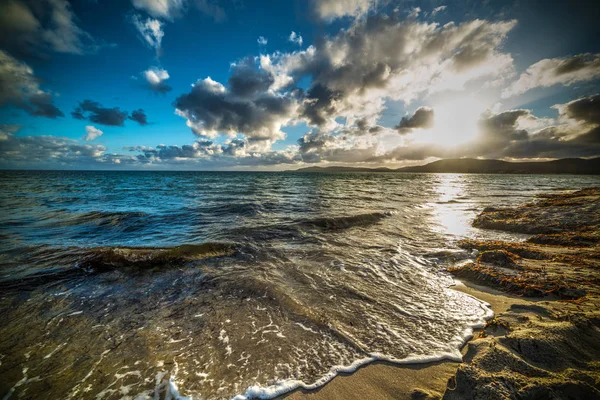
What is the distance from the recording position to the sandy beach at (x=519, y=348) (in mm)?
2471

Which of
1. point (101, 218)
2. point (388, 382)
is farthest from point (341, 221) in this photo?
point (101, 218)

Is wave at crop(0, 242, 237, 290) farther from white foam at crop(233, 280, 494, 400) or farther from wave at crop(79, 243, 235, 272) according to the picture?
white foam at crop(233, 280, 494, 400)

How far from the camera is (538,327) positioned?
11.4 feet

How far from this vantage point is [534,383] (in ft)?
7.86

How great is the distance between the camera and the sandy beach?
2.47 m

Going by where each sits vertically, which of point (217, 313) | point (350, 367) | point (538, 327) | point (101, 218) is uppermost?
point (538, 327)

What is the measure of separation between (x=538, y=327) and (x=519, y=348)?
31.4 inches

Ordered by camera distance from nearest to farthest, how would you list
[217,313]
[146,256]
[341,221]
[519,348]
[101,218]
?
[519,348] < [217,313] < [146,256] < [341,221] < [101,218]

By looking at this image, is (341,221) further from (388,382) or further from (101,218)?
(101,218)

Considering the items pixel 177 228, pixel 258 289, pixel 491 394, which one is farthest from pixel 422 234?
pixel 177 228

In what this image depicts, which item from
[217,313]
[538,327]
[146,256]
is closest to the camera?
[538,327]

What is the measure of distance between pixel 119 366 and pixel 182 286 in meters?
2.64

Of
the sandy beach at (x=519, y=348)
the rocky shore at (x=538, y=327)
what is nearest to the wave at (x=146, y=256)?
the sandy beach at (x=519, y=348)

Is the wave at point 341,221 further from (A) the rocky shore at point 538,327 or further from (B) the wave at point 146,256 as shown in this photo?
(A) the rocky shore at point 538,327
